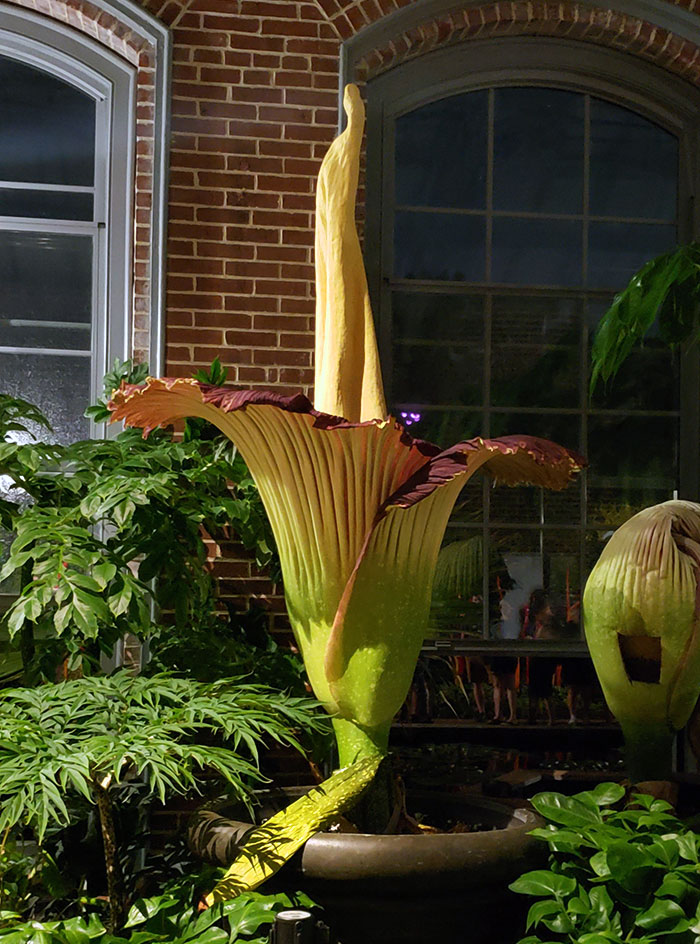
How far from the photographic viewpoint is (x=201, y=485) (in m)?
2.78

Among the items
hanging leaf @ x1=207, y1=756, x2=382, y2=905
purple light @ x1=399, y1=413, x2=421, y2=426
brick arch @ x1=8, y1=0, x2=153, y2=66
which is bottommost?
hanging leaf @ x1=207, y1=756, x2=382, y2=905

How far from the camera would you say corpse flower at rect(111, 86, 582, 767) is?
A: 2.12 metres

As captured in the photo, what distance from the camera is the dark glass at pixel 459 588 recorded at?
3508 mm

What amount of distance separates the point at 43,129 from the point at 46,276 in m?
0.47

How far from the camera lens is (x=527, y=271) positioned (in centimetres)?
361

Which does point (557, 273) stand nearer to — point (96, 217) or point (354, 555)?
point (96, 217)

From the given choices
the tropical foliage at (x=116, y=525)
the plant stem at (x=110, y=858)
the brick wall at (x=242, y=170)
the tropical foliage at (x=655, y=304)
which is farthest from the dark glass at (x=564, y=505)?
the plant stem at (x=110, y=858)

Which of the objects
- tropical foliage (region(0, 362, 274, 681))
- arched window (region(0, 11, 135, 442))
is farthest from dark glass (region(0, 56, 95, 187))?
tropical foliage (region(0, 362, 274, 681))

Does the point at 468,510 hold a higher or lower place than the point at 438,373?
lower

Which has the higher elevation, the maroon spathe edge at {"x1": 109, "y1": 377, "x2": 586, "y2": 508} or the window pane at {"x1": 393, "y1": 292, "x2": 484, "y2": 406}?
the window pane at {"x1": 393, "y1": 292, "x2": 484, "y2": 406}

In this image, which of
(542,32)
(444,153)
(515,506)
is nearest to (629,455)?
(515,506)

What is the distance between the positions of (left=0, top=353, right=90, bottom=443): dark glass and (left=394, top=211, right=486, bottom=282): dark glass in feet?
3.54

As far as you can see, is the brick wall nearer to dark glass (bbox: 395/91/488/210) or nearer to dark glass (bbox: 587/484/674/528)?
dark glass (bbox: 395/91/488/210)

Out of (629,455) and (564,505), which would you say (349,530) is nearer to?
(564,505)
